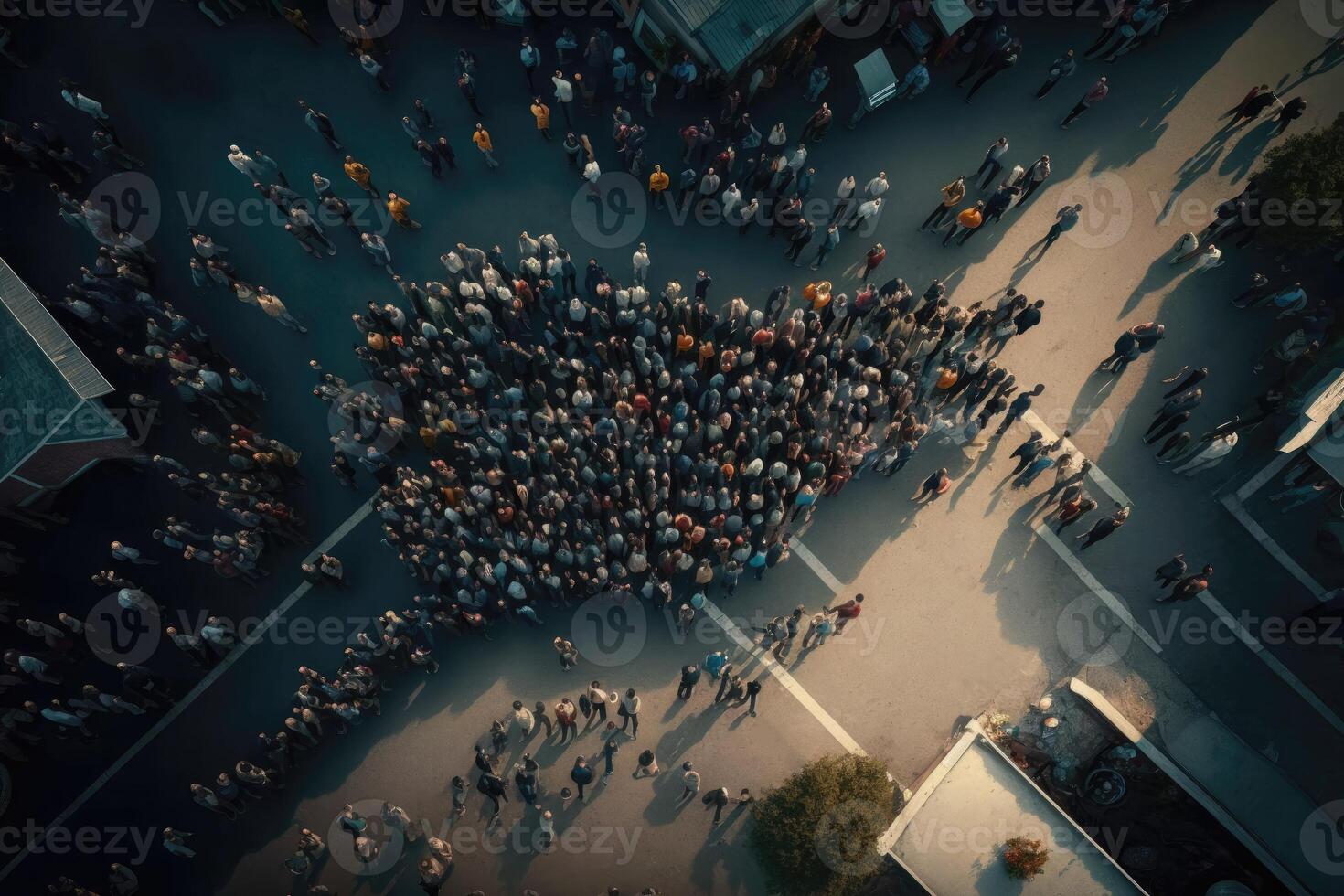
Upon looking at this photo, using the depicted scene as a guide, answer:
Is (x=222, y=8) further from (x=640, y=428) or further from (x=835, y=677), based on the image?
(x=835, y=677)

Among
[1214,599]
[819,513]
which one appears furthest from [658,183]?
[1214,599]

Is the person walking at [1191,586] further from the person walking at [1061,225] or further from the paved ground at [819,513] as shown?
the person walking at [1061,225]

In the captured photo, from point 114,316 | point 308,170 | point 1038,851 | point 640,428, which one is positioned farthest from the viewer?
point 308,170

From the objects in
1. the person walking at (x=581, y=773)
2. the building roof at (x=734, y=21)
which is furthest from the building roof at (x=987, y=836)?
the building roof at (x=734, y=21)

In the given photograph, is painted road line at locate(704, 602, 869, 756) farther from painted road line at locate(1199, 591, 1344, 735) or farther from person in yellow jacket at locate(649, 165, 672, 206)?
person in yellow jacket at locate(649, 165, 672, 206)

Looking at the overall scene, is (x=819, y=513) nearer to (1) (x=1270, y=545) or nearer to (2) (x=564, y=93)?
(1) (x=1270, y=545)

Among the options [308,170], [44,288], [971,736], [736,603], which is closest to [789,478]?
[736,603]

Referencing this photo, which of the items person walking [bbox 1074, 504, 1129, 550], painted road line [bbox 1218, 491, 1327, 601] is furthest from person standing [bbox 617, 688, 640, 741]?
painted road line [bbox 1218, 491, 1327, 601]
